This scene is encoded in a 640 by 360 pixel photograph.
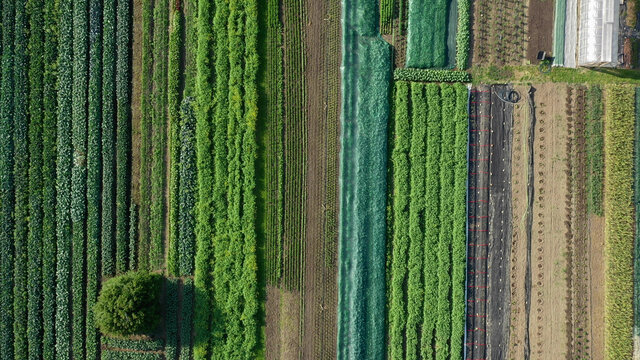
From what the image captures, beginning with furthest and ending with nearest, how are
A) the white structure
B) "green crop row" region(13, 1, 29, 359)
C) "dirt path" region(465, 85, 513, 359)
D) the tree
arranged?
"green crop row" region(13, 1, 29, 359), "dirt path" region(465, 85, 513, 359), the white structure, the tree

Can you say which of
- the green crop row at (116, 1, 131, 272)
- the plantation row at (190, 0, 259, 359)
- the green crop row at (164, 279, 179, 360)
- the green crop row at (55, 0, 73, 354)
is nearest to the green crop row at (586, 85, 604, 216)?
the plantation row at (190, 0, 259, 359)

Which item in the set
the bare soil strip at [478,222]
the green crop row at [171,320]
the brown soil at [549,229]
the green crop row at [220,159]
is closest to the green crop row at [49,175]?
the green crop row at [171,320]

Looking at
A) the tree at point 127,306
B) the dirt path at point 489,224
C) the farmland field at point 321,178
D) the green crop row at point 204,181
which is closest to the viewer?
the tree at point 127,306

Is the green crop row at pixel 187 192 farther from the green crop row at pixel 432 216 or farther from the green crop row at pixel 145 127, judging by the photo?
the green crop row at pixel 432 216

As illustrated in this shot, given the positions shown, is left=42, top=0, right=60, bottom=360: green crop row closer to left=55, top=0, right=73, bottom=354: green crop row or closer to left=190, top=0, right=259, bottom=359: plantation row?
left=55, top=0, right=73, bottom=354: green crop row

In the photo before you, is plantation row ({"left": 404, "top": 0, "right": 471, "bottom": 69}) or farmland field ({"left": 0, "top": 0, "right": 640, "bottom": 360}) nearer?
farmland field ({"left": 0, "top": 0, "right": 640, "bottom": 360})
